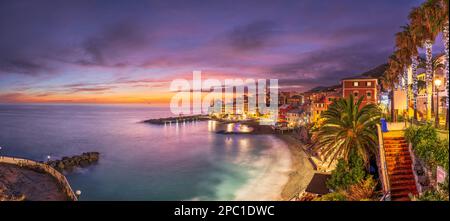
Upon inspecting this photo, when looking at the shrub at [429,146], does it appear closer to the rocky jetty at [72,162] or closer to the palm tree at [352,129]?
the palm tree at [352,129]

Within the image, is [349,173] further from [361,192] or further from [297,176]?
[297,176]

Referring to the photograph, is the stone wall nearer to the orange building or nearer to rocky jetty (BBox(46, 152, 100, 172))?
rocky jetty (BBox(46, 152, 100, 172))

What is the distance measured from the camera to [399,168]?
12.5m

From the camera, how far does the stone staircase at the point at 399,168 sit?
11.6m

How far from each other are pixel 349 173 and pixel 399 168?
2693mm

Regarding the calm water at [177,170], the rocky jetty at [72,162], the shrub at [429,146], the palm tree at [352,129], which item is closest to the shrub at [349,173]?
the palm tree at [352,129]

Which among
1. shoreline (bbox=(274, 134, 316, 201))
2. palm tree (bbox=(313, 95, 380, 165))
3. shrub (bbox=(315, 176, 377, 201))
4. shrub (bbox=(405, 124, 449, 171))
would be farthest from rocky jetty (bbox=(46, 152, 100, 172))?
shrub (bbox=(405, 124, 449, 171))

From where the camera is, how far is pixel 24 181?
77.9ft

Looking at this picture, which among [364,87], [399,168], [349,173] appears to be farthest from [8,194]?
[364,87]

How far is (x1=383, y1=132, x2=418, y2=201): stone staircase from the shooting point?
11.6 m

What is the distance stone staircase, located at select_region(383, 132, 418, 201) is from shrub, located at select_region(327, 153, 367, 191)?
1722 millimetres

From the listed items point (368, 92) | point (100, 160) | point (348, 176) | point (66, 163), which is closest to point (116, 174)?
point (66, 163)
